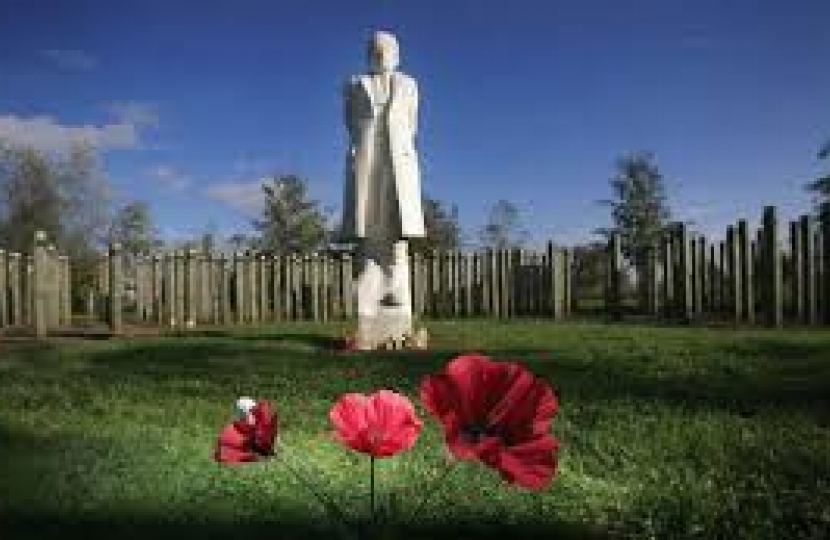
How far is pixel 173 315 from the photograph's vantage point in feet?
61.8

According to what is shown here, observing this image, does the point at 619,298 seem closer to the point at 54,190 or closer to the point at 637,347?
the point at 637,347

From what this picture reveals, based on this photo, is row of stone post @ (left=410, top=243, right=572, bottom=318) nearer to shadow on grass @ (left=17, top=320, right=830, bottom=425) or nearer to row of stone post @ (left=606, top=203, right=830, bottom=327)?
row of stone post @ (left=606, top=203, right=830, bottom=327)

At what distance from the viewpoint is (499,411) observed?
135 centimetres

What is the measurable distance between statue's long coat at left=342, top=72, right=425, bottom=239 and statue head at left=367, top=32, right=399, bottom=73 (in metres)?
0.14

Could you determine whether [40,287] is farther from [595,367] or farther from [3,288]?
[595,367]

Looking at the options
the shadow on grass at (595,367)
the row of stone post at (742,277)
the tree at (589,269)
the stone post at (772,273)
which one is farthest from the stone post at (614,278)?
the shadow on grass at (595,367)

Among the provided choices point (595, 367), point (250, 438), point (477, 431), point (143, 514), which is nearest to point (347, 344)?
point (595, 367)

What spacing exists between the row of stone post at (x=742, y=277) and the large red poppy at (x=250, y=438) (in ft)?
42.4

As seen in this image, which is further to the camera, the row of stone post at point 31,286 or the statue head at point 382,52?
the row of stone post at point 31,286

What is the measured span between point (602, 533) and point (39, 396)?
4.92 m

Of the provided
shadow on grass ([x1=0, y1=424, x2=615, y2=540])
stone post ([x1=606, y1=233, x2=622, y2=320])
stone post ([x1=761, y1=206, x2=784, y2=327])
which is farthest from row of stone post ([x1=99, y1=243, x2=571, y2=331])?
shadow on grass ([x1=0, y1=424, x2=615, y2=540])

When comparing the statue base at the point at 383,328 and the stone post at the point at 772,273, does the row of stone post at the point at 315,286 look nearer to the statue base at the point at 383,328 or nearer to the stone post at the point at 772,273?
the stone post at the point at 772,273

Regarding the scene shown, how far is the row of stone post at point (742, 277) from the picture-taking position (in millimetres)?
13711

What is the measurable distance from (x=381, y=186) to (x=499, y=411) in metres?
10.3
